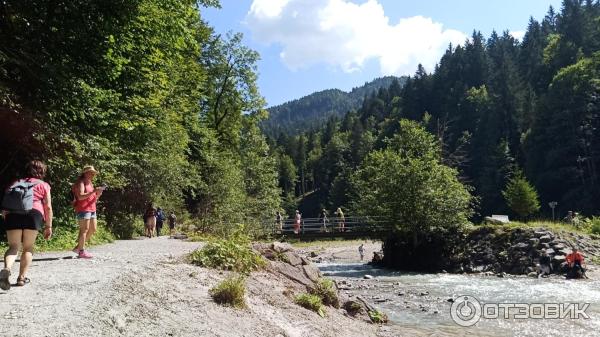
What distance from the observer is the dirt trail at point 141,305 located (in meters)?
5.88

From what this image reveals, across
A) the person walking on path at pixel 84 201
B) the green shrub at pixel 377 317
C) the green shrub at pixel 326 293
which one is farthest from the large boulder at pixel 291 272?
the person walking on path at pixel 84 201

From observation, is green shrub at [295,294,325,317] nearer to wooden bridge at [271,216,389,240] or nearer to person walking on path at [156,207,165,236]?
person walking on path at [156,207,165,236]

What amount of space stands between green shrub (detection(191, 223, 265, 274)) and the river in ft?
14.6

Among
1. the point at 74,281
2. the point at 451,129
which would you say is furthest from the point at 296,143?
the point at 74,281

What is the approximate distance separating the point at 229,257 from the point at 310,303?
6.58 ft

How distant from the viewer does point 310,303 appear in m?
10.2

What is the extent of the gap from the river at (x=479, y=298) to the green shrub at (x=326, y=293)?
7.36 feet

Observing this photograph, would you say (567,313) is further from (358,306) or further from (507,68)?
(507,68)

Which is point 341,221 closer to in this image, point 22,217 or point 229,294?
point 229,294

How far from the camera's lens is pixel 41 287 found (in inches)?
284

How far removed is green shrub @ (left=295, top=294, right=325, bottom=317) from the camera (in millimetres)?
10094

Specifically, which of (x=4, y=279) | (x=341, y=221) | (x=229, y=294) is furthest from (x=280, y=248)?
(x=341, y=221)

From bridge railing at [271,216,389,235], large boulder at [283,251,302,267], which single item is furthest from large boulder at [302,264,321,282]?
bridge railing at [271,216,389,235]

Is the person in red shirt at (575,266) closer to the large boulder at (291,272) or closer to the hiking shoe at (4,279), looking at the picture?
the large boulder at (291,272)
